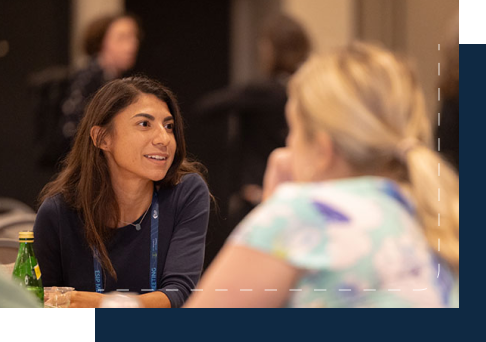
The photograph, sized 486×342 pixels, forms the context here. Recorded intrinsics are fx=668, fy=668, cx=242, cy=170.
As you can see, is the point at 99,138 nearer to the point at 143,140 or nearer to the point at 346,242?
the point at 143,140

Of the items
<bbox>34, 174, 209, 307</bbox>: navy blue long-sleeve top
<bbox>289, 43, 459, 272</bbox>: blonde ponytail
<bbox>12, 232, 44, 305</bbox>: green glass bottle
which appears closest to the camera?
<bbox>289, 43, 459, 272</bbox>: blonde ponytail

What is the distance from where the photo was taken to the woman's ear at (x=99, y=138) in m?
2.30

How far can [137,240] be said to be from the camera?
229 centimetres

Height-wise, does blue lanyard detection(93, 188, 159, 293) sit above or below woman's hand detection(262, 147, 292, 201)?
below

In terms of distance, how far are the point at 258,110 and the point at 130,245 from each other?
25.4 inches

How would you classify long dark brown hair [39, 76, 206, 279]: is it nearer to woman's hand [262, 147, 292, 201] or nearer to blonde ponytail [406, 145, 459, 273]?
woman's hand [262, 147, 292, 201]

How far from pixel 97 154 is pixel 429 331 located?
1239 millimetres

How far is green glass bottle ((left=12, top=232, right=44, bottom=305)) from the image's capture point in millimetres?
2059

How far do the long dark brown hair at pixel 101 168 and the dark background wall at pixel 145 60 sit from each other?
6 cm

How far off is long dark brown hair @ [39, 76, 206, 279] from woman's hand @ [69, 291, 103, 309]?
152 mm

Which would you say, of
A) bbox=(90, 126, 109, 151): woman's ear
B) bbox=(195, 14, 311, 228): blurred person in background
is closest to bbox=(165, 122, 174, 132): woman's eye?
bbox=(195, 14, 311, 228): blurred person in background

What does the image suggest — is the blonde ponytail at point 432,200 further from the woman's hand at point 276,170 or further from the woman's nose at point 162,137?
the woman's nose at point 162,137

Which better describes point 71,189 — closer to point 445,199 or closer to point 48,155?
point 48,155

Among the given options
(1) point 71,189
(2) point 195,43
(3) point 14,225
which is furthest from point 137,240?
(2) point 195,43
